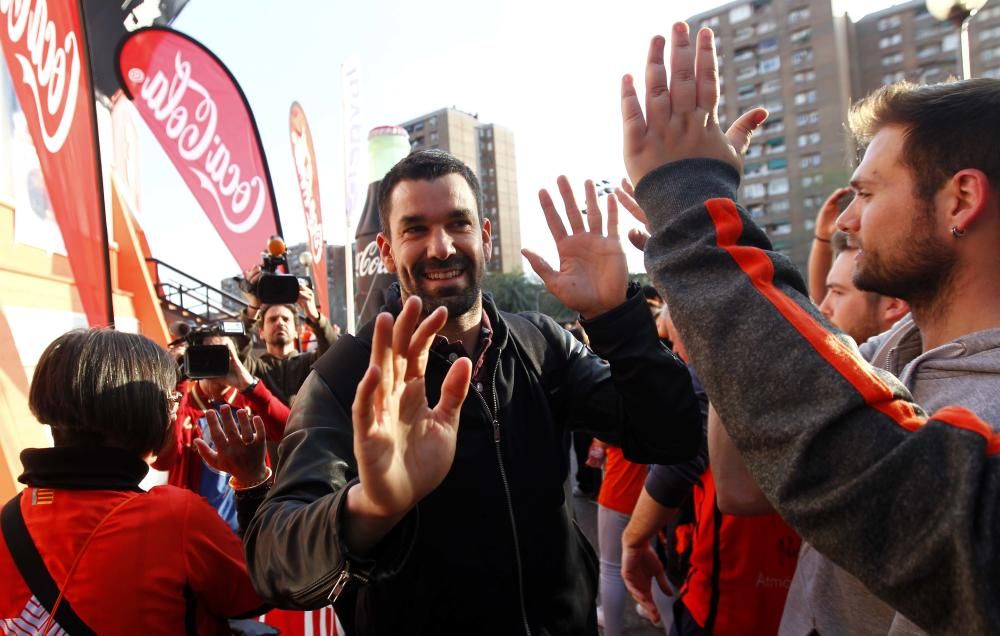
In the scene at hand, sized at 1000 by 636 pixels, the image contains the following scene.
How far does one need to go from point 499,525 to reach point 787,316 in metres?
0.91

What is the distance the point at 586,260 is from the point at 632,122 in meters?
0.58

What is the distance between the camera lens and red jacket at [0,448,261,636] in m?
1.33

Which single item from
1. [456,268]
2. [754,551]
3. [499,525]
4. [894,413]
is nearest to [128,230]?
[456,268]

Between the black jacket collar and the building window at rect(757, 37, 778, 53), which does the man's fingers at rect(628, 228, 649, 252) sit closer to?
the black jacket collar

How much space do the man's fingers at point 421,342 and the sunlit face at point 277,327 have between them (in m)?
3.36

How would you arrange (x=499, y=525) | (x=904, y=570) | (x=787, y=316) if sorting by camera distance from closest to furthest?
1. (x=904, y=570)
2. (x=787, y=316)
3. (x=499, y=525)

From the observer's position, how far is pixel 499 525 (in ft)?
4.79

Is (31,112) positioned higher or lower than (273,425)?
higher

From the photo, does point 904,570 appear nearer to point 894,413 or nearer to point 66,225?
point 894,413

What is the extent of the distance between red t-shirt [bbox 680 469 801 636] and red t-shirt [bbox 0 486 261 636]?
138cm

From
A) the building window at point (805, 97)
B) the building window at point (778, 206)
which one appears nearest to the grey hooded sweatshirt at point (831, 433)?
the building window at point (778, 206)

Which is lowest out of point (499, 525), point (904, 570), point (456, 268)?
point (499, 525)

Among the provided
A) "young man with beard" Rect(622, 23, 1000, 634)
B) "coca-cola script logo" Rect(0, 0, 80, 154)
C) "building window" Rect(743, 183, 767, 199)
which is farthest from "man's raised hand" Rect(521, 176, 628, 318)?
"building window" Rect(743, 183, 767, 199)

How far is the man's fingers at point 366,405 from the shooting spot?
96 cm
